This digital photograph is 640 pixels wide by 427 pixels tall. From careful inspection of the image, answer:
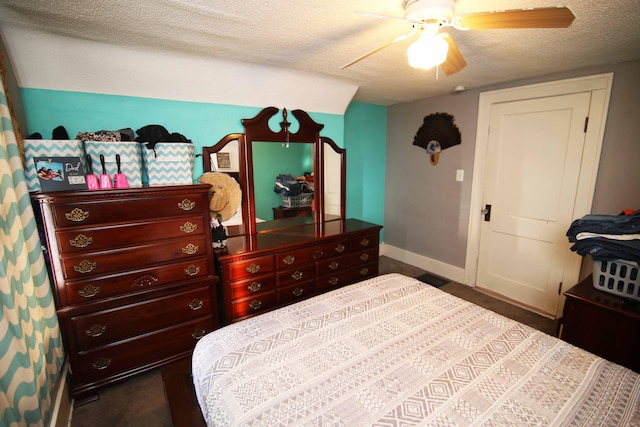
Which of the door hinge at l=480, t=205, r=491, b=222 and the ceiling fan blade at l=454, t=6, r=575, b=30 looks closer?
the ceiling fan blade at l=454, t=6, r=575, b=30

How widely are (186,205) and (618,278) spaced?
288 cm

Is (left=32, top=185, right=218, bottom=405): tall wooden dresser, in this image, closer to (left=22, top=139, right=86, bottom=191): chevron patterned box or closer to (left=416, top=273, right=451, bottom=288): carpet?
(left=22, top=139, right=86, bottom=191): chevron patterned box

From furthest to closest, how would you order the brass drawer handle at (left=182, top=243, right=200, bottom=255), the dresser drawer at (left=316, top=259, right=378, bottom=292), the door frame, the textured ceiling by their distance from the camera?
the dresser drawer at (left=316, top=259, right=378, bottom=292)
the door frame
the brass drawer handle at (left=182, top=243, right=200, bottom=255)
the textured ceiling

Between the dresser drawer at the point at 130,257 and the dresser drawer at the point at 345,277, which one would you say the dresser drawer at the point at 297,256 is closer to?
the dresser drawer at the point at 345,277

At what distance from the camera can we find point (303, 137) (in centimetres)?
286

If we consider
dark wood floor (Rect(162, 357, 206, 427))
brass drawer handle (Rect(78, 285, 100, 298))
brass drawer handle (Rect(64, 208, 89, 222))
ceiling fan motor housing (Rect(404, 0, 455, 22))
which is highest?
ceiling fan motor housing (Rect(404, 0, 455, 22))

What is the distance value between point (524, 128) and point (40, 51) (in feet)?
12.6

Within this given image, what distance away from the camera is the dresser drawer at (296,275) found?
2.36 metres

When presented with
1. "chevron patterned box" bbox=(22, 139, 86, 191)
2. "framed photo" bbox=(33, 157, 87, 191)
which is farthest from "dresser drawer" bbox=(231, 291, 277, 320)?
"chevron patterned box" bbox=(22, 139, 86, 191)

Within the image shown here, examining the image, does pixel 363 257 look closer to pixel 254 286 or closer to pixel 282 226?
pixel 282 226

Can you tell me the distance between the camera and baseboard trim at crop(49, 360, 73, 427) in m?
1.47

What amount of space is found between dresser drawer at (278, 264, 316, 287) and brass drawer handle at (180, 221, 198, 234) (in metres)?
0.77

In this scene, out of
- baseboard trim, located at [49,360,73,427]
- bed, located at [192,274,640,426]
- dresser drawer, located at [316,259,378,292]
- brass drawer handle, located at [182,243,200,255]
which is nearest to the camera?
bed, located at [192,274,640,426]

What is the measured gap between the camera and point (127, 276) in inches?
70.2
